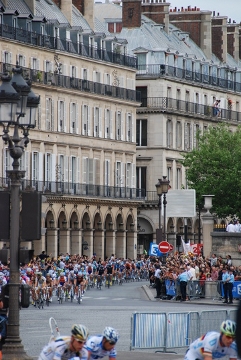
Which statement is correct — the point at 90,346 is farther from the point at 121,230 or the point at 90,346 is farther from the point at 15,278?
the point at 121,230

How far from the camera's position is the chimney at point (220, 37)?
4766 inches

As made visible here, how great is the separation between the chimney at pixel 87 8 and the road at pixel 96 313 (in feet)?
116

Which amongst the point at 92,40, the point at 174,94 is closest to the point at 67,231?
the point at 92,40

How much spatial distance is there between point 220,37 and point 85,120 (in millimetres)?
28715

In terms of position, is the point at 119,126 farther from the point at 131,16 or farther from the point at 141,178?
the point at 131,16

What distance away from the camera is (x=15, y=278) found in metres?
24.4

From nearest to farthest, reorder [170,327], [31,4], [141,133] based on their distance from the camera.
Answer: [170,327], [31,4], [141,133]

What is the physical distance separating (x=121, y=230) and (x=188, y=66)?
769 inches

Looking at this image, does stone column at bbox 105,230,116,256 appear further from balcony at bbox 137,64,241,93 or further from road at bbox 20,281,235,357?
road at bbox 20,281,235,357

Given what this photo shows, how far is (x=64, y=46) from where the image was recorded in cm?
9231

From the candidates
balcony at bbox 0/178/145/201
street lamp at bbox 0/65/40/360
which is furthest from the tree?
street lamp at bbox 0/65/40/360

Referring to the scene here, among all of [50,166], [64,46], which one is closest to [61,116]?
[50,166]

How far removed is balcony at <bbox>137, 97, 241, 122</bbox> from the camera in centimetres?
10756

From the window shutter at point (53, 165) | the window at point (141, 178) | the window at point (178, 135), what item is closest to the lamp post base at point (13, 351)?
the window shutter at point (53, 165)
